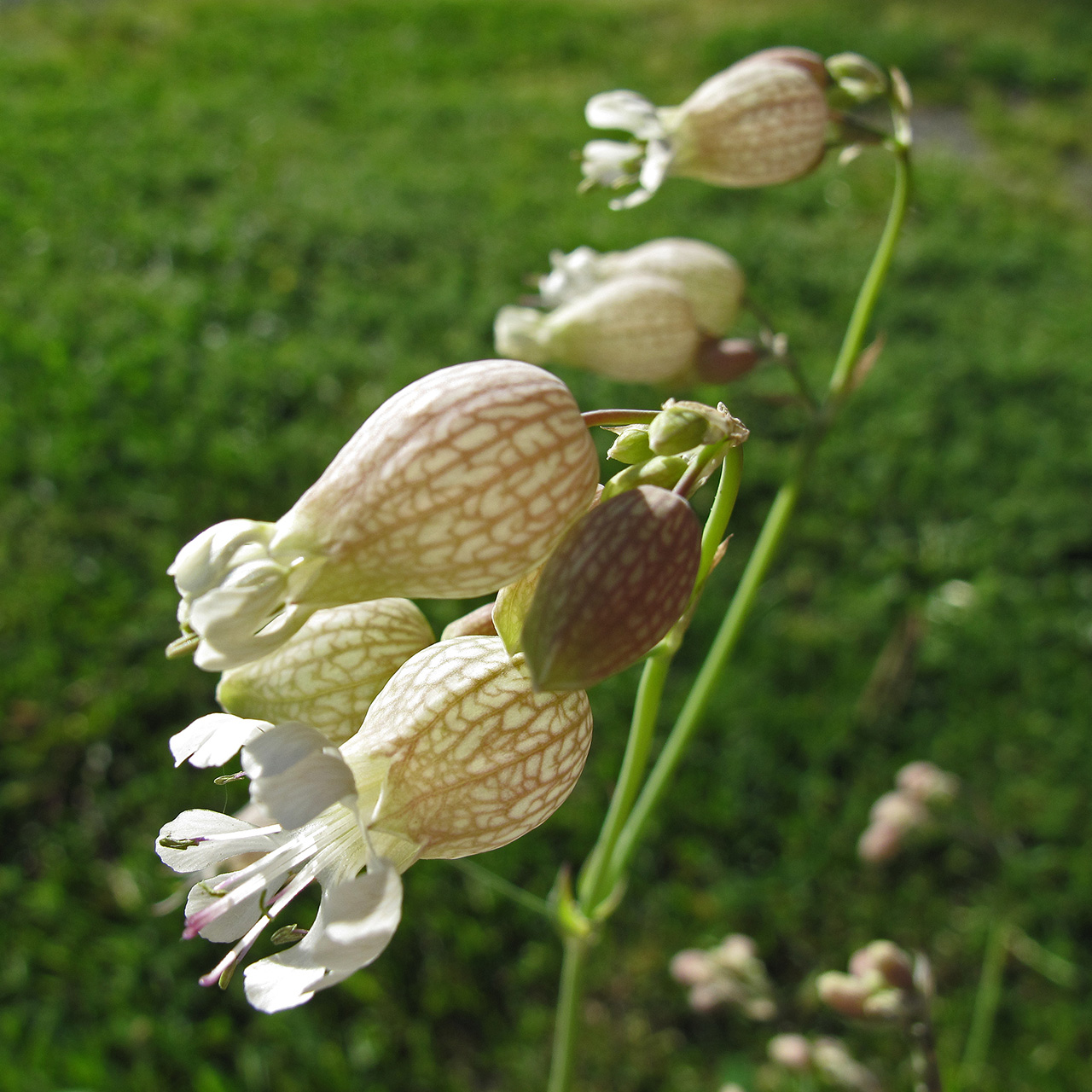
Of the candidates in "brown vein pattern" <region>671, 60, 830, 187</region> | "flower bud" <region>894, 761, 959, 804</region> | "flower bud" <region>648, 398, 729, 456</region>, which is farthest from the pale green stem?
"flower bud" <region>894, 761, 959, 804</region>

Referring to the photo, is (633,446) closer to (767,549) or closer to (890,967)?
(767,549)

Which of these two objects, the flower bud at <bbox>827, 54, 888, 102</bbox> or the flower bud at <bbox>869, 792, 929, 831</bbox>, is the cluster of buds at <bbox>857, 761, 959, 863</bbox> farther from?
the flower bud at <bbox>827, 54, 888, 102</bbox>

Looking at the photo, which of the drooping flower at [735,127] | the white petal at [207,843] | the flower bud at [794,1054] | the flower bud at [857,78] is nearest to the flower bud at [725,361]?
the drooping flower at [735,127]

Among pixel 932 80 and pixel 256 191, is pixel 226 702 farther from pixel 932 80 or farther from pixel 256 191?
pixel 932 80

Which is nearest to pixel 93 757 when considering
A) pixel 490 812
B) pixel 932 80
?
pixel 490 812

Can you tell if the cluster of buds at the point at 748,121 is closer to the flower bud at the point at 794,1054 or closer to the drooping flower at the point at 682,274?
the drooping flower at the point at 682,274

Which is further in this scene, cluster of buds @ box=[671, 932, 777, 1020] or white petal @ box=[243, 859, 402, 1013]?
cluster of buds @ box=[671, 932, 777, 1020]
